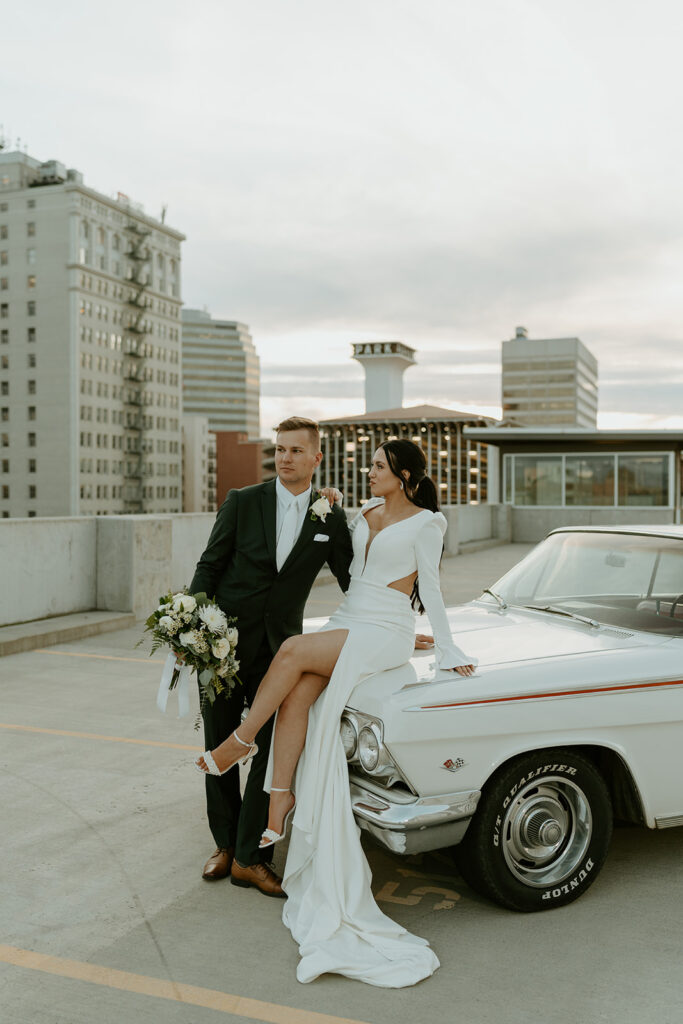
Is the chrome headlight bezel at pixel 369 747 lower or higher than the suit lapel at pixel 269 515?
lower

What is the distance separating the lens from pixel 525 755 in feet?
12.6

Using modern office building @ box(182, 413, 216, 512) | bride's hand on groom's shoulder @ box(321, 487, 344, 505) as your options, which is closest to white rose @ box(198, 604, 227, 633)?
bride's hand on groom's shoulder @ box(321, 487, 344, 505)

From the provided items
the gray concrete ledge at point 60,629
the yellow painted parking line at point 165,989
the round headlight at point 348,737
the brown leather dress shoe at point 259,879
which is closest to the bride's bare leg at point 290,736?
the round headlight at point 348,737

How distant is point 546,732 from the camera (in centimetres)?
382

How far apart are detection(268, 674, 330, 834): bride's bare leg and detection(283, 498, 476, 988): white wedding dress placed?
1.9 inches

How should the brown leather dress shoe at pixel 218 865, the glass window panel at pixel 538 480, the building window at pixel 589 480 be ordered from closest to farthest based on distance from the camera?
the brown leather dress shoe at pixel 218 865 → the building window at pixel 589 480 → the glass window panel at pixel 538 480

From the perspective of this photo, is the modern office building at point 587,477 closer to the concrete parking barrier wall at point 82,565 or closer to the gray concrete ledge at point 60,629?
the concrete parking barrier wall at point 82,565

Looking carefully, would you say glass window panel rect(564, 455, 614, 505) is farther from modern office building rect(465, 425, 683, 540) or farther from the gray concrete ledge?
the gray concrete ledge

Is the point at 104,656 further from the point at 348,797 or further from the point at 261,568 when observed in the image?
the point at 348,797

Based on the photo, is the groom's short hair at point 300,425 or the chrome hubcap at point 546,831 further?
the groom's short hair at point 300,425

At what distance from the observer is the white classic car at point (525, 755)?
3645 millimetres

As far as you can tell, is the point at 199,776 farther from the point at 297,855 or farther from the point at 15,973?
the point at 15,973

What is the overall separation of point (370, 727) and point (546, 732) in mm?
744

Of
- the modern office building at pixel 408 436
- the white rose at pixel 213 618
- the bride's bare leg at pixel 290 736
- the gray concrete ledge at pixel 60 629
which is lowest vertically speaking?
the gray concrete ledge at pixel 60 629
